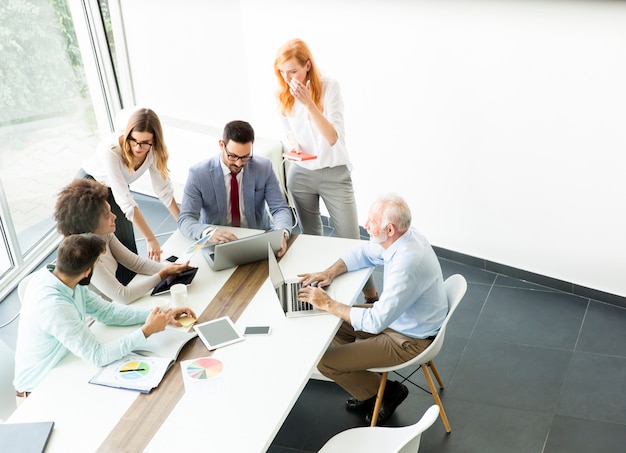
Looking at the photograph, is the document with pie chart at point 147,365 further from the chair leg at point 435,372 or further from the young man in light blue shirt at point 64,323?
the chair leg at point 435,372

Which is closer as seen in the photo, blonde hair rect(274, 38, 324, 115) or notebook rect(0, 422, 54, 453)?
notebook rect(0, 422, 54, 453)

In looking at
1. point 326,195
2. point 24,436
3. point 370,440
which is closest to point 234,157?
point 326,195

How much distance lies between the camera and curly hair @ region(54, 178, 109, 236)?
366cm

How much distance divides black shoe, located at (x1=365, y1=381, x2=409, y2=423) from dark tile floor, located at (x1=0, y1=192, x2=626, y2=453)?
63 millimetres

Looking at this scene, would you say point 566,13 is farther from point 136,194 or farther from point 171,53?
point 136,194

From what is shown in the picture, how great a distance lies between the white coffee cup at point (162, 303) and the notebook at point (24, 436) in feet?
2.53

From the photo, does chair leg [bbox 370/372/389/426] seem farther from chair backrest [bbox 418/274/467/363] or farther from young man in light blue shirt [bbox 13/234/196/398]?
young man in light blue shirt [bbox 13/234/196/398]

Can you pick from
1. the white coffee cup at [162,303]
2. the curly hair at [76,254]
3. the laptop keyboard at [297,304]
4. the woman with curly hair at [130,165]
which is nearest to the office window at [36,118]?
the woman with curly hair at [130,165]

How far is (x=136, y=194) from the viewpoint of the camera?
22.3 feet

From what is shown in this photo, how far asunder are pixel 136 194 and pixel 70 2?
5.51 feet

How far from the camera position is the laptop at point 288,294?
11.8 ft

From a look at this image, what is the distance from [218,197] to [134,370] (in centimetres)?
139

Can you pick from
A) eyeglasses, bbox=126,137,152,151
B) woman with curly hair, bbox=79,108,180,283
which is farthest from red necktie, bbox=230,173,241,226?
eyeglasses, bbox=126,137,152,151

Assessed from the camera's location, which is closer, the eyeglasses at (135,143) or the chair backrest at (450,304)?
the chair backrest at (450,304)
